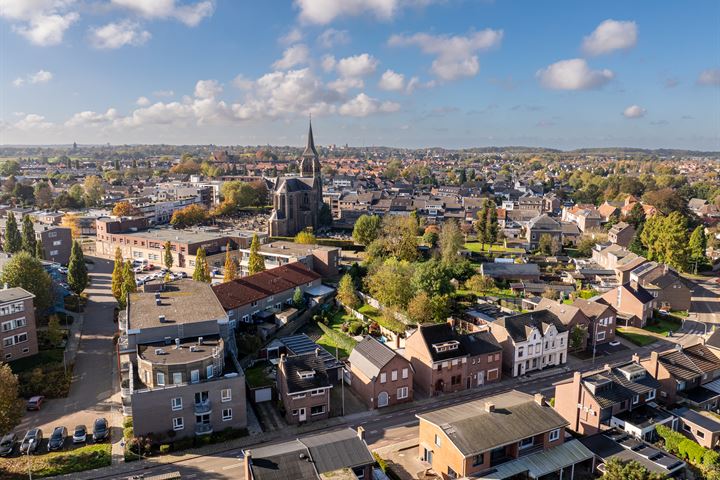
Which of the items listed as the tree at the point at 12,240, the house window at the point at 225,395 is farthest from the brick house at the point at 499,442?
the tree at the point at 12,240

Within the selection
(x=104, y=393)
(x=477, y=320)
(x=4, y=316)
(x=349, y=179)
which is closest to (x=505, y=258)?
(x=477, y=320)

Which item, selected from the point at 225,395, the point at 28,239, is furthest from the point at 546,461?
the point at 28,239

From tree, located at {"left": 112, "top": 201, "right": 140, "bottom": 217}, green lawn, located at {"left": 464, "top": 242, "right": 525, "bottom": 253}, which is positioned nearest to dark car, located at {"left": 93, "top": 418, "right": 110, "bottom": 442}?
green lawn, located at {"left": 464, "top": 242, "right": 525, "bottom": 253}

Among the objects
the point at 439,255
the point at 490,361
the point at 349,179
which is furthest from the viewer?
the point at 349,179

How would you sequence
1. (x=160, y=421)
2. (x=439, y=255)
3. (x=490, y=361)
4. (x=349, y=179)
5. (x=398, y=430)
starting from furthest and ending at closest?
1. (x=349, y=179)
2. (x=439, y=255)
3. (x=490, y=361)
4. (x=398, y=430)
5. (x=160, y=421)

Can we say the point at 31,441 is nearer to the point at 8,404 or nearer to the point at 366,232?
the point at 8,404

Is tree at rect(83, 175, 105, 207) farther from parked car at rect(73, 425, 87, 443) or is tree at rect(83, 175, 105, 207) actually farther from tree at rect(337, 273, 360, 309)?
parked car at rect(73, 425, 87, 443)

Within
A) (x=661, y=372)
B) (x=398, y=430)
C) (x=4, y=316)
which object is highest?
(x=4, y=316)

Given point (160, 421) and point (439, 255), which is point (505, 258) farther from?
point (160, 421)
